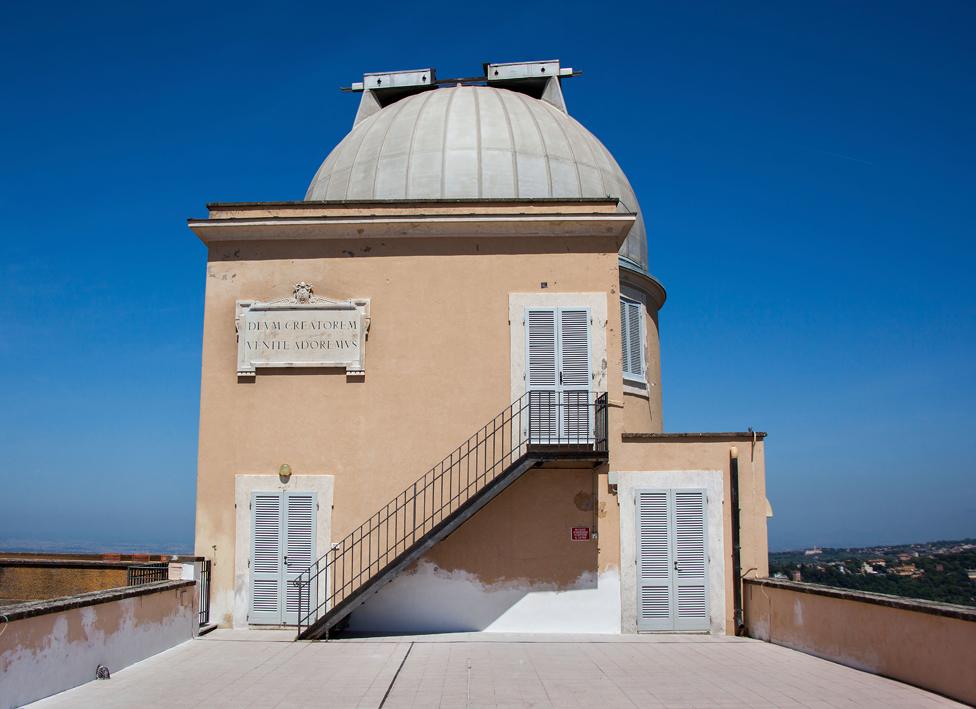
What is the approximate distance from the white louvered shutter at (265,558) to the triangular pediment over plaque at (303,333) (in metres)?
2.20

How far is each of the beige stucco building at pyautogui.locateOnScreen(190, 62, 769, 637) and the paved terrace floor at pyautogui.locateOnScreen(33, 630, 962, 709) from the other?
0.91 m

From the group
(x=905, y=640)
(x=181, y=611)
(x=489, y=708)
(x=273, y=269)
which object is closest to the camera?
(x=489, y=708)

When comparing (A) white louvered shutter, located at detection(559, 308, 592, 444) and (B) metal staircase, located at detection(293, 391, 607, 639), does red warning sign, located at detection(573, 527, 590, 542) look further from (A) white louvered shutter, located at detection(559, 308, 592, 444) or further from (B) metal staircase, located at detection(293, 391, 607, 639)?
(A) white louvered shutter, located at detection(559, 308, 592, 444)

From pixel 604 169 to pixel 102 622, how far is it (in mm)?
13045

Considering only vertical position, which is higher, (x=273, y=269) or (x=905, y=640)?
(x=273, y=269)

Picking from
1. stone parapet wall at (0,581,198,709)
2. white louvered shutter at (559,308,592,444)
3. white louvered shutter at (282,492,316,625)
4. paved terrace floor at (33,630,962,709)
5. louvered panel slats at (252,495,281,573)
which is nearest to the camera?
stone parapet wall at (0,581,198,709)

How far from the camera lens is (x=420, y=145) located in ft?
59.0

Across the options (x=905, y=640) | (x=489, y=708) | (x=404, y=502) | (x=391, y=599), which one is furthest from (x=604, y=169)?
(x=489, y=708)

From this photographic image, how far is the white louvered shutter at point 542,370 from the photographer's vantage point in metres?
14.5

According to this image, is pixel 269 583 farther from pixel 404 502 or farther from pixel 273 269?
pixel 273 269

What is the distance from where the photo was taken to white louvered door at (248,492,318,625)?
46.6ft

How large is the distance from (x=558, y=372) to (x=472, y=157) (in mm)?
5362

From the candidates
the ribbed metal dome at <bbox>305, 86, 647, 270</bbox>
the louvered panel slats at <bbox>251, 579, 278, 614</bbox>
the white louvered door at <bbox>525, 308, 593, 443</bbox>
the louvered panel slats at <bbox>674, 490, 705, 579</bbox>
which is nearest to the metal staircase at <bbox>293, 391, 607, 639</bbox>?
the white louvered door at <bbox>525, 308, 593, 443</bbox>

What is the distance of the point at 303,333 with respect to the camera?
14.8 meters
